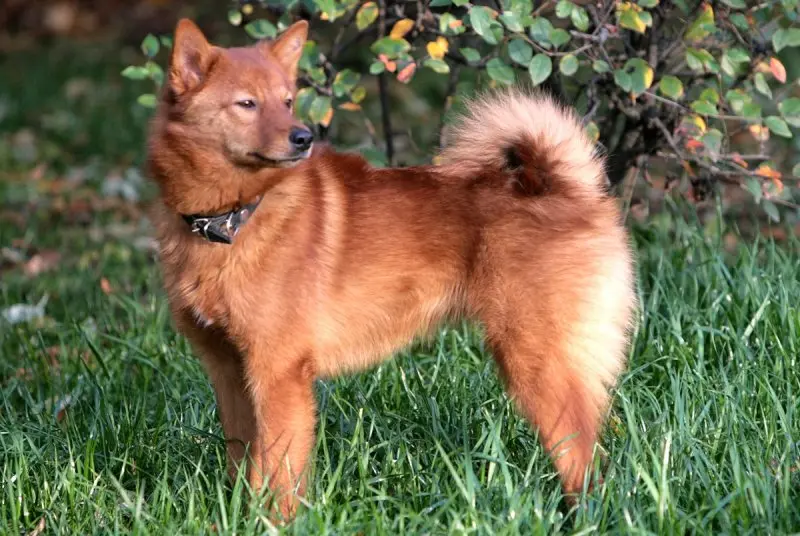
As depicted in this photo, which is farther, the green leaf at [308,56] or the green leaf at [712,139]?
the green leaf at [308,56]

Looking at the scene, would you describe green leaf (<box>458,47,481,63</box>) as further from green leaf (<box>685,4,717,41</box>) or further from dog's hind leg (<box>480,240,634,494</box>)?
dog's hind leg (<box>480,240,634,494</box>)

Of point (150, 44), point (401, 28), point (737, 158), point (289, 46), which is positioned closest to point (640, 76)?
point (737, 158)

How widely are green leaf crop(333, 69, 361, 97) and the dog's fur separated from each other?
0.68 m

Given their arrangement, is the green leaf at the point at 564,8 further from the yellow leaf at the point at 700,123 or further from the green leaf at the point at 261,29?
the green leaf at the point at 261,29

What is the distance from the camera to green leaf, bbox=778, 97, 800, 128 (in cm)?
402

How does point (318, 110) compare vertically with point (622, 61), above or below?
below

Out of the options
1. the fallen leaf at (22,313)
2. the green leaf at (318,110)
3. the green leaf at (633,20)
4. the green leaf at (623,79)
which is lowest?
the fallen leaf at (22,313)

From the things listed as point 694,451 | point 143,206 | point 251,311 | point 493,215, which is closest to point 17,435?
point 251,311

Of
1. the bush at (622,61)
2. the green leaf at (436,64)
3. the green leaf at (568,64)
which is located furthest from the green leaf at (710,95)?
the green leaf at (436,64)

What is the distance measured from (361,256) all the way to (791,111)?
1729 mm

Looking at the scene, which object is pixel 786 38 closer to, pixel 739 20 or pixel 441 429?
pixel 739 20

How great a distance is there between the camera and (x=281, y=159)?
3.16 m

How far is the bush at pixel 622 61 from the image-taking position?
3861 mm

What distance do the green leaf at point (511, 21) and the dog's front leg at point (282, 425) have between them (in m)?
1.34
